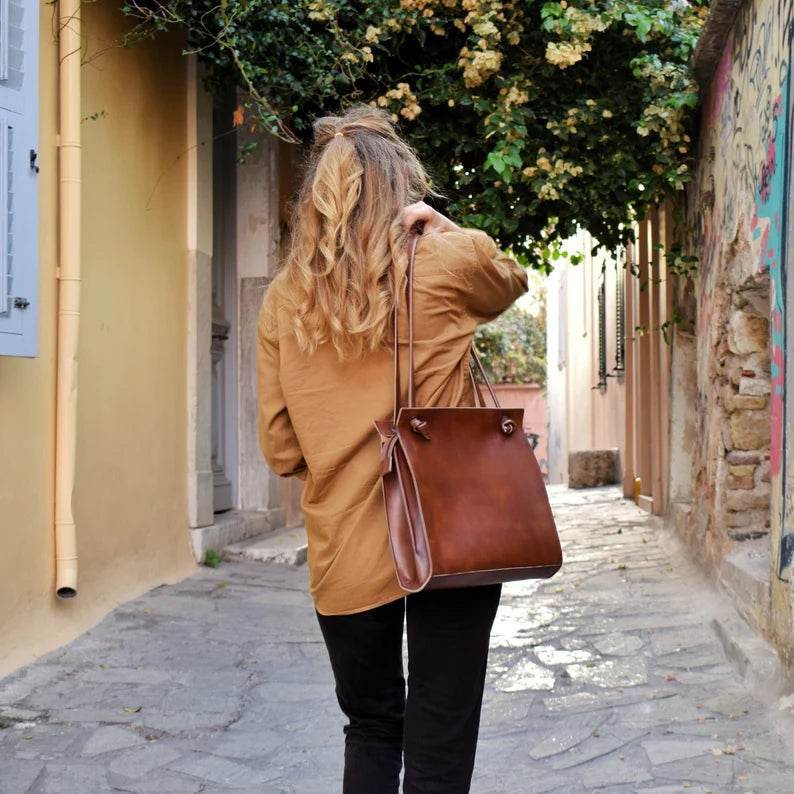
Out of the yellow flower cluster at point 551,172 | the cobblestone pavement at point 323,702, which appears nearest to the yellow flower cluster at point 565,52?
the yellow flower cluster at point 551,172

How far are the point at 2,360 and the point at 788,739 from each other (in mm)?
3285

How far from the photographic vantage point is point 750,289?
5352 mm

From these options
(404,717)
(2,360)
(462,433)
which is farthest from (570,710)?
(2,360)

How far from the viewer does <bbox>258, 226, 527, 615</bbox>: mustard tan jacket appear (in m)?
2.00

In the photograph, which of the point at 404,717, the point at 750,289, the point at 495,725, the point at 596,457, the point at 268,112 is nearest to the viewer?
the point at 404,717

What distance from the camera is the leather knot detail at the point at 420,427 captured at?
1.91 metres

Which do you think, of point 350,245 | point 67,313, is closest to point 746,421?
point 67,313

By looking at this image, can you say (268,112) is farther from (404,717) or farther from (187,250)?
(404,717)

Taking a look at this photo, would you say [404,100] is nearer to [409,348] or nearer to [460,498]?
[409,348]

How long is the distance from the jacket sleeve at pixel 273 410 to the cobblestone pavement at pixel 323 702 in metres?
1.44

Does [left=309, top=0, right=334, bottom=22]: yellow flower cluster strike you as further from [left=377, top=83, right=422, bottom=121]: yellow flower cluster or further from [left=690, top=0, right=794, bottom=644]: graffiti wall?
[left=690, top=0, right=794, bottom=644]: graffiti wall

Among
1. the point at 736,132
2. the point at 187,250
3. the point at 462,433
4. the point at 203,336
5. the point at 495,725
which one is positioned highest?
the point at 736,132

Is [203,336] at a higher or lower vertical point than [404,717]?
higher

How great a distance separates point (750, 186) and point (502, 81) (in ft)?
6.36
